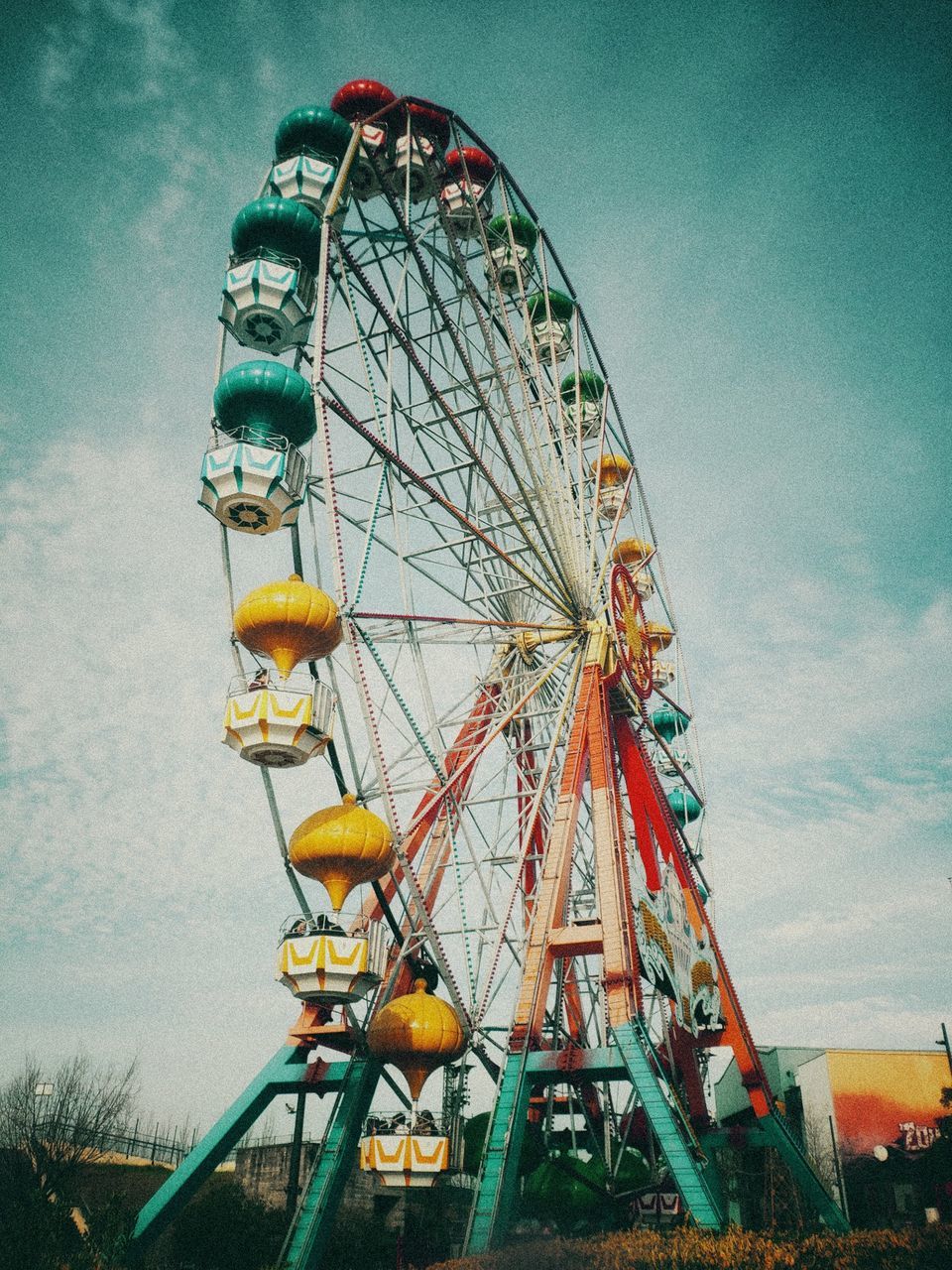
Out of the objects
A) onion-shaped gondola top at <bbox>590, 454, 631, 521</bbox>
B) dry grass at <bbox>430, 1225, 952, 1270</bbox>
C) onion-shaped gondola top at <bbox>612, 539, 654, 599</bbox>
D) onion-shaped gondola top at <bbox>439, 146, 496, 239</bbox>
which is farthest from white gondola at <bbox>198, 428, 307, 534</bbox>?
onion-shaped gondola top at <bbox>612, 539, 654, 599</bbox>

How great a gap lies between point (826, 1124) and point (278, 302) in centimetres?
3288

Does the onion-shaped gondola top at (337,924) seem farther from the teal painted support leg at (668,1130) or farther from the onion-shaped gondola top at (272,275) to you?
the onion-shaped gondola top at (272,275)

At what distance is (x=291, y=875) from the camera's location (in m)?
13.0

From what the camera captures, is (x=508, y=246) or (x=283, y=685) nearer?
(x=283, y=685)

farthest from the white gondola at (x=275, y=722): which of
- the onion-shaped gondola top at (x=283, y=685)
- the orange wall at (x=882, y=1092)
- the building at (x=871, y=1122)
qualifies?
the orange wall at (x=882, y=1092)

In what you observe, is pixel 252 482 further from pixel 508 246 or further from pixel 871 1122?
pixel 871 1122

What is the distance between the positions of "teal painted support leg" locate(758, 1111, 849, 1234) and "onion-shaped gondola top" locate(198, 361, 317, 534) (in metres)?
14.0

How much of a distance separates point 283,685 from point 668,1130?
26.4 feet

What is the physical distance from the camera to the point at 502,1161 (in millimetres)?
12195

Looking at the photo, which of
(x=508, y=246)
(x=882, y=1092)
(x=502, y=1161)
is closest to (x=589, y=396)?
(x=508, y=246)

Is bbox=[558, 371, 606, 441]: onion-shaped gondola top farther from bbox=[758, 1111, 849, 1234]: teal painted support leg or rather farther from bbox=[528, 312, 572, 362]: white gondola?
bbox=[758, 1111, 849, 1234]: teal painted support leg

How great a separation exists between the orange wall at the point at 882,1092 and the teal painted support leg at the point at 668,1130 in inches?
912

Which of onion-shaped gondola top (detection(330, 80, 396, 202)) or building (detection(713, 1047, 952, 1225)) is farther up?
onion-shaped gondola top (detection(330, 80, 396, 202))

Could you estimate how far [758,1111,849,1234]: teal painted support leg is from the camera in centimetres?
1497
